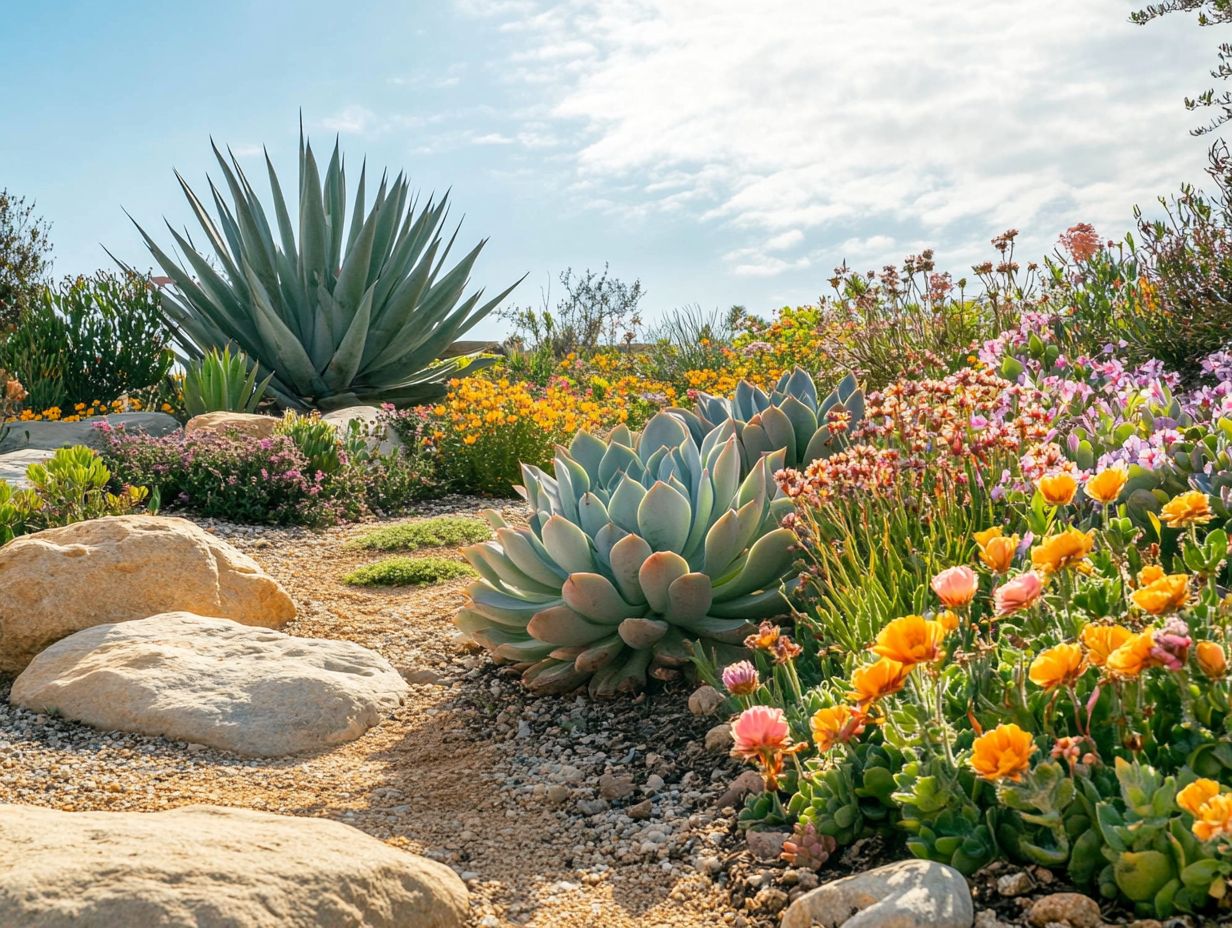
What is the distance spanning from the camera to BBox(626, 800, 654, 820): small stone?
3.27m

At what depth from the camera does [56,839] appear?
7.84 ft

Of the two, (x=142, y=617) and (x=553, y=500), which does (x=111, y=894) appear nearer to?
(x=553, y=500)

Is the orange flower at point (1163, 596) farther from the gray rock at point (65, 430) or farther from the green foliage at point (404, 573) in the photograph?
the gray rock at point (65, 430)

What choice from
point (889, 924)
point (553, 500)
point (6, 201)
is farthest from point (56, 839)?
point (6, 201)

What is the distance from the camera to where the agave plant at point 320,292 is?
12867mm

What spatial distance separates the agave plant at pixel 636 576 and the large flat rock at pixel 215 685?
577 mm

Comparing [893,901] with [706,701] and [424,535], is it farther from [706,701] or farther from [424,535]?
[424,535]

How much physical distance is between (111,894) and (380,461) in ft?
24.2

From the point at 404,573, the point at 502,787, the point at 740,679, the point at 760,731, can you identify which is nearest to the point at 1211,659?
the point at 760,731

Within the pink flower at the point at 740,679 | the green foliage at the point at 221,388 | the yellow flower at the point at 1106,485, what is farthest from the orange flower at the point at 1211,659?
the green foliage at the point at 221,388

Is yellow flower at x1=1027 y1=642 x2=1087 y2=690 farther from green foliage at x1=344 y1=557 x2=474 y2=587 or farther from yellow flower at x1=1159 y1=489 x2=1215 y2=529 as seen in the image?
green foliage at x1=344 y1=557 x2=474 y2=587

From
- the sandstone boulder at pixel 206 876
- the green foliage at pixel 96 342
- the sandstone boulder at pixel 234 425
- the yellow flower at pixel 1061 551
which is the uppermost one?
the green foliage at pixel 96 342

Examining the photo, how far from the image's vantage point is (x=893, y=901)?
2219mm

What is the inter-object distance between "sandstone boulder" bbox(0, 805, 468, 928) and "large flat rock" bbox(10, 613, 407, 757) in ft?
4.81
